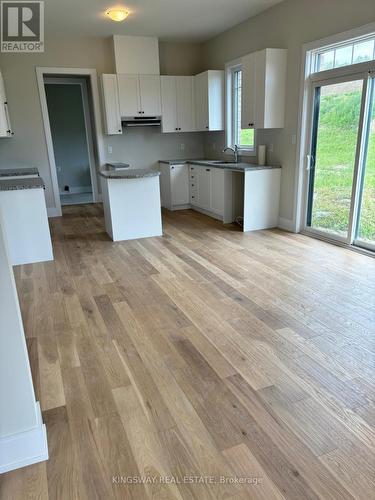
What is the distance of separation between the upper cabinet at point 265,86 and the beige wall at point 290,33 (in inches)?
4.0

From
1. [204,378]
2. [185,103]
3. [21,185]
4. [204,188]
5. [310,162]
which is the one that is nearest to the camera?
[204,378]

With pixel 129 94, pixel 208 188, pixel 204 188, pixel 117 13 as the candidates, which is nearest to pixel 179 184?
pixel 204 188

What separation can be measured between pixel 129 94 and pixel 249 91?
2.29m

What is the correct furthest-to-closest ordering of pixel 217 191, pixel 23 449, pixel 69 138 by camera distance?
pixel 69 138 → pixel 217 191 → pixel 23 449

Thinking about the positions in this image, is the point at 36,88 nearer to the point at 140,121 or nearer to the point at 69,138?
the point at 140,121

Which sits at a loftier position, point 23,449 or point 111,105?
point 111,105

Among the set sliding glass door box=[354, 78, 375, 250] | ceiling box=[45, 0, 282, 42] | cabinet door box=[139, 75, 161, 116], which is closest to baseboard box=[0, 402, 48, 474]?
sliding glass door box=[354, 78, 375, 250]

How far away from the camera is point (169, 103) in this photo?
6.52 metres

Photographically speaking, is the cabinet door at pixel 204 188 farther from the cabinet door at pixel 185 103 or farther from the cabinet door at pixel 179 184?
the cabinet door at pixel 185 103

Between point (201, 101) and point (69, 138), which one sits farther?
point (69, 138)

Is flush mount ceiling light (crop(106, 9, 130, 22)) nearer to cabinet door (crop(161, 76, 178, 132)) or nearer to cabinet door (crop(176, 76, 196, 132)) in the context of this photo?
cabinet door (crop(161, 76, 178, 132))

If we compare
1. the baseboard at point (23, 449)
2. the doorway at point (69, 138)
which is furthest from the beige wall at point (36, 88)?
the baseboard at point (23, 449)

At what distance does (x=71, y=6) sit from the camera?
4.49 meters

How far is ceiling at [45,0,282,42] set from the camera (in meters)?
4.52
